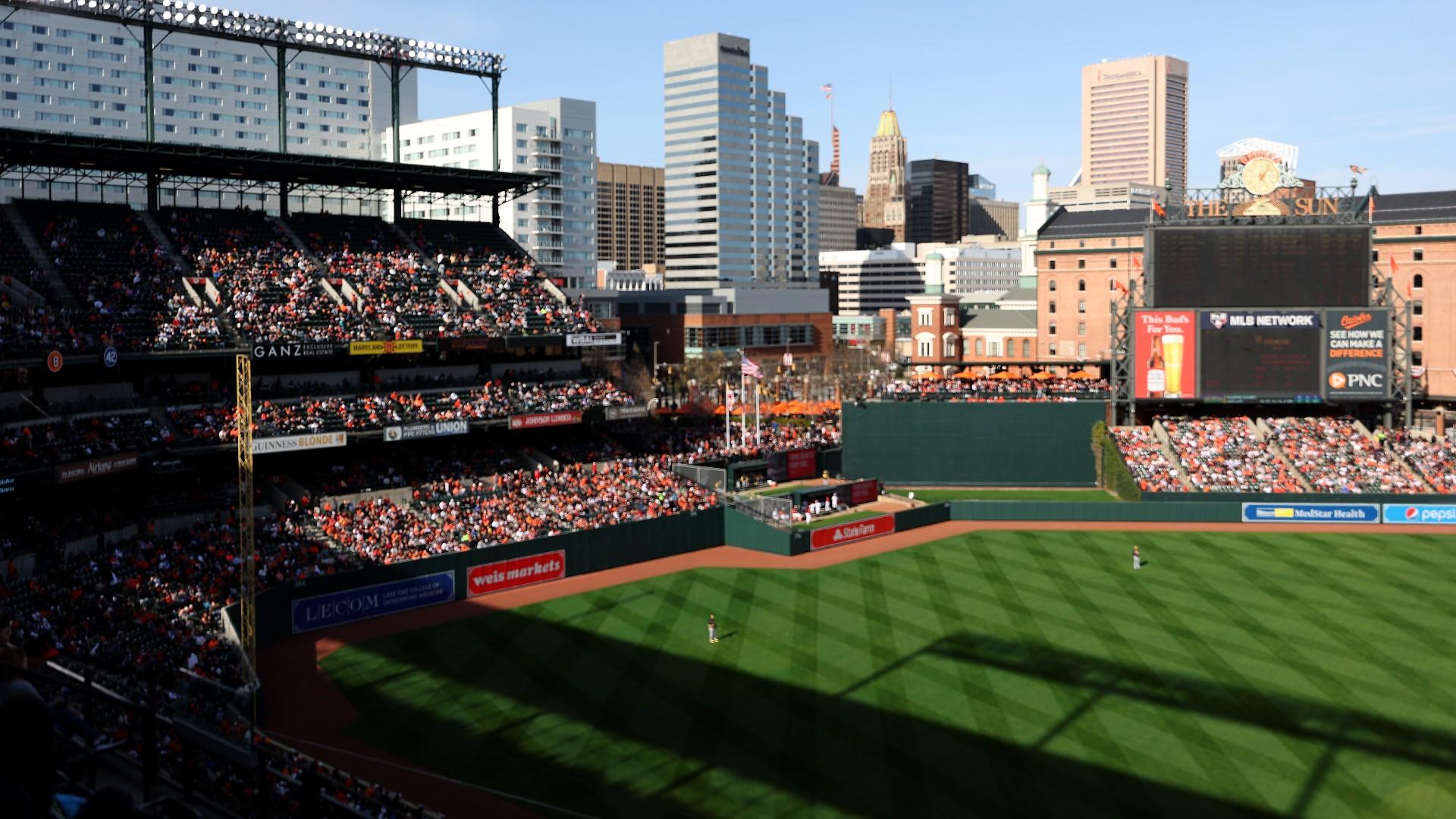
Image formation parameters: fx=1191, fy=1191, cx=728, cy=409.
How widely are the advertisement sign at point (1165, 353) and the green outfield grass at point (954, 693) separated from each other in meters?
15.3

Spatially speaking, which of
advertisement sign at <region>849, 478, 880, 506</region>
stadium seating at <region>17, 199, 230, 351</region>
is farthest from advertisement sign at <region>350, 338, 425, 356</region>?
advertisement sign at <region>849, 478, 880, 506</region>

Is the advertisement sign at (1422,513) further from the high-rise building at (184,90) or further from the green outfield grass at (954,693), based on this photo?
the high-rise building at (184,90)

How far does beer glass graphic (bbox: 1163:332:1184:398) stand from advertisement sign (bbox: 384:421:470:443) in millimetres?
34400

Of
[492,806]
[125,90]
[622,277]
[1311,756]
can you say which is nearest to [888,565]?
[1311,756]

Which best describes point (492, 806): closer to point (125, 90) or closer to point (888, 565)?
point (888, 565)

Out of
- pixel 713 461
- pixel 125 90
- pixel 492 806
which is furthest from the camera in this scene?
pixel 125 90

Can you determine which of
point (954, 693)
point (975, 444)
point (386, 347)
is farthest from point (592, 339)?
point (954, 693)

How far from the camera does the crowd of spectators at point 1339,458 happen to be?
5600cm

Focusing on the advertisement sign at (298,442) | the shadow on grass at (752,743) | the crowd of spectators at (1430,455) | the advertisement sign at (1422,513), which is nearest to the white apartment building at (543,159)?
the advertisement sign at (298,442)

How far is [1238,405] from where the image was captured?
62000 millimetres

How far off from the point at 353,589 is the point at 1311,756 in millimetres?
27625

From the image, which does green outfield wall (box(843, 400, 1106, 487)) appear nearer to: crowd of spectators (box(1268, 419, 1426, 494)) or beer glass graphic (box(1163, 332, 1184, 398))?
beer glass graphic (box(1163, 332, 1184, 398))

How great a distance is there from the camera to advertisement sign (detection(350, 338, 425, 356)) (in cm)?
4676

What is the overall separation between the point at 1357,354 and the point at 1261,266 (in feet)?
20.5
